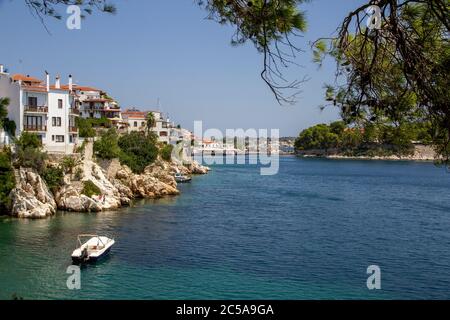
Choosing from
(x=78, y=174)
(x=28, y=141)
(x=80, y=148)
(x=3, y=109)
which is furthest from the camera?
(x=80, y=148)

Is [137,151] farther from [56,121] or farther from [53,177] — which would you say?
[53,177]

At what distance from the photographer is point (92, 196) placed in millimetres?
37906

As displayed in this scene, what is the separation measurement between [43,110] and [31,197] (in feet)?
34.9

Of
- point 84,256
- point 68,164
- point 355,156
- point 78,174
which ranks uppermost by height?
point 68,164

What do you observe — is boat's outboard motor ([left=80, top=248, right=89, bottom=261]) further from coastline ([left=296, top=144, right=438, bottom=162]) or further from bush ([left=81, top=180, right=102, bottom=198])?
coastline ([left=296, top=144, right=438, bottom=162])

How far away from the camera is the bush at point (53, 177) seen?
1427 inches

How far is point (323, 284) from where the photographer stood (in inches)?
784

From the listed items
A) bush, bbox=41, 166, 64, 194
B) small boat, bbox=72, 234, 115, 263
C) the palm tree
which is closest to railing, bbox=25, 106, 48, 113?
bush, bbox=41, 166, 64, 194

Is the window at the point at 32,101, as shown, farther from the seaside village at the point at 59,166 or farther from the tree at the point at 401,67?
the tree at the point at 401,67

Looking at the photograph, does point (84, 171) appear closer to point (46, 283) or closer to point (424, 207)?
point (46, 283)

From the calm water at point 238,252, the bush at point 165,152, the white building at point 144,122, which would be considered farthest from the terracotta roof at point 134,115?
the calm water at point 238,252


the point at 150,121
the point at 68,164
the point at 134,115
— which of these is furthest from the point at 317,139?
the point at 68,164
